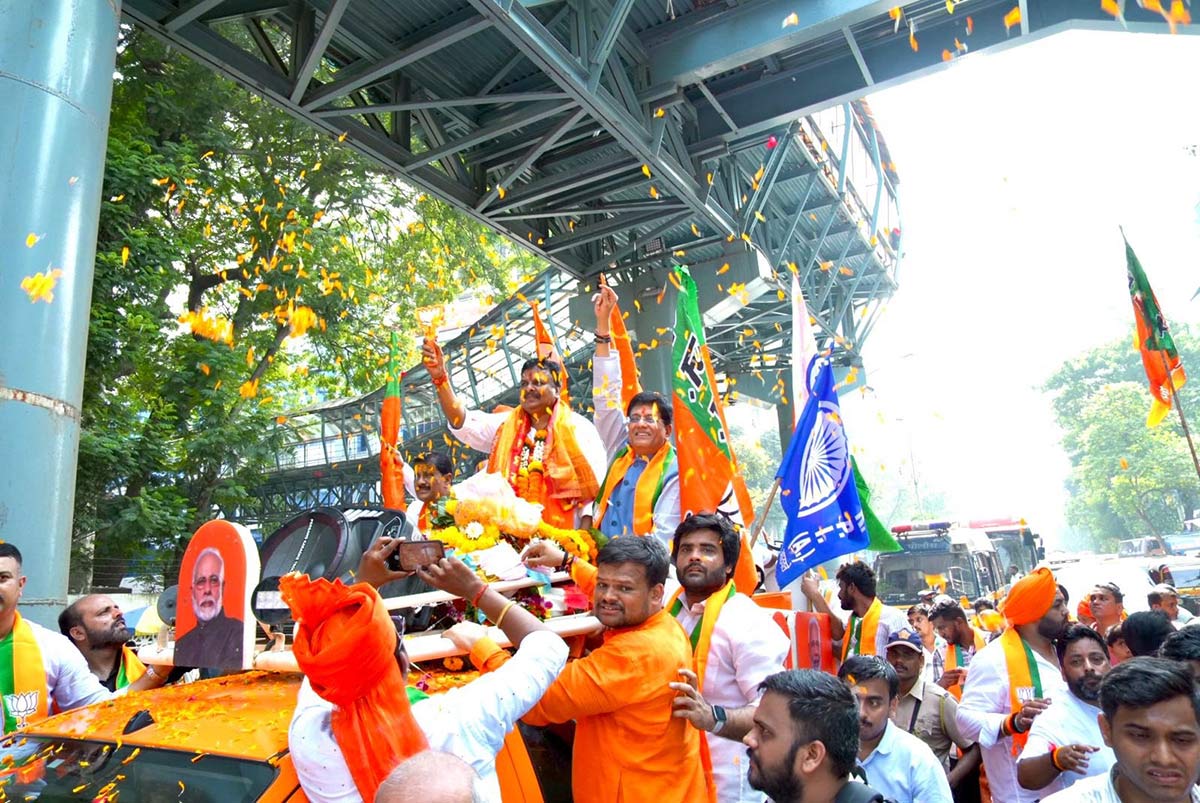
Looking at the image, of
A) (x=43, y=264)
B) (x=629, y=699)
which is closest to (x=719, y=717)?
(x=629, y=699)

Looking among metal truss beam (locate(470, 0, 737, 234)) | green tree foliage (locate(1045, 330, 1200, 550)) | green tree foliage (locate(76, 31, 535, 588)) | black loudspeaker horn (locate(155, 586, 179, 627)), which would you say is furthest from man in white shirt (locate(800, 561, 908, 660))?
green tree foliage (locate(1045, 330, 1200, 550))

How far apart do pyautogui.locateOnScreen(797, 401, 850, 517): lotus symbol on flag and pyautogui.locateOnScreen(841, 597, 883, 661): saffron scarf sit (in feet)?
2.67

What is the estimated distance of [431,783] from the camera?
5.34 feet

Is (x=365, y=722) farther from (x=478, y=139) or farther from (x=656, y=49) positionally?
(x=656, y=49)

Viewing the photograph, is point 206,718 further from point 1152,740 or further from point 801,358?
point 801,358

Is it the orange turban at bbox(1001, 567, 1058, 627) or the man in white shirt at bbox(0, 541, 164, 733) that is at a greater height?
the man in white shirt at bbox(0, 541, 164, 733)

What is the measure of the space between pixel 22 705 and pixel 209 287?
42.5 feet

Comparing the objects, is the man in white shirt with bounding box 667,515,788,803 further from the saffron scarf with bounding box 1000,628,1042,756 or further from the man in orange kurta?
the saffron scarf with bounding box 1000,628,1042,756

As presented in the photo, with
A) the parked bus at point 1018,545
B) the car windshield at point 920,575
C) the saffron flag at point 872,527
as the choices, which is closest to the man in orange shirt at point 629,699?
the saffron flag at point 872,527

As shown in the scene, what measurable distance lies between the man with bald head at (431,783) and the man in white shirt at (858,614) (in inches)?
157

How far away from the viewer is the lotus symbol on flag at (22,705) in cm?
338

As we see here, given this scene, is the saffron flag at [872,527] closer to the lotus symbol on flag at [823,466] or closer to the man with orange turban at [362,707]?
the lotus symbol on flag at [823,466]

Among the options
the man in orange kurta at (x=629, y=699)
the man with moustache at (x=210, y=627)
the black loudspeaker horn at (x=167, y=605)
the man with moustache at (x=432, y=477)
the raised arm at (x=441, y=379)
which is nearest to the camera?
the man in orange kurta at (x=629, y=699)

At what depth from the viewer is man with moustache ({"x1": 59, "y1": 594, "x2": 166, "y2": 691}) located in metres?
4.15
